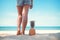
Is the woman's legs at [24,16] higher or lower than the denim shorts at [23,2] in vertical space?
lower

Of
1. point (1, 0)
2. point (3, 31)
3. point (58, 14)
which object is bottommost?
point (3, 31)

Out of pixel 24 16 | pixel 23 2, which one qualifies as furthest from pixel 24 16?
pixel 23 2

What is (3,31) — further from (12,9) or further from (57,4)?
(57,4)

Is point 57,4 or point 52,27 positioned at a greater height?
point 57,4

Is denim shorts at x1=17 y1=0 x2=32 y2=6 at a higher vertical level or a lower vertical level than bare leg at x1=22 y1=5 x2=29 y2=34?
higher

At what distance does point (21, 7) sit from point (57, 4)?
0.92ft

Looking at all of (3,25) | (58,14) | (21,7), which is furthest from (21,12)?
(58,14)

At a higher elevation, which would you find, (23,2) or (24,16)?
(23,2)

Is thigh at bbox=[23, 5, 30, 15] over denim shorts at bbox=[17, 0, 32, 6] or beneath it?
beneath

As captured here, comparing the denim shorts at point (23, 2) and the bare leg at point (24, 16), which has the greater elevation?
the denim shorts at point (23, 2)

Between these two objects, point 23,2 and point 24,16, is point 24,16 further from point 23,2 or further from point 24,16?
point 23,2

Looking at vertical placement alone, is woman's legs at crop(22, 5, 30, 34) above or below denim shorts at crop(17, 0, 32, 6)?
below

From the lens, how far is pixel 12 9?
812 millimetres

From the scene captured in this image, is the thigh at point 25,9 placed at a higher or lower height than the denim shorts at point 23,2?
lower
